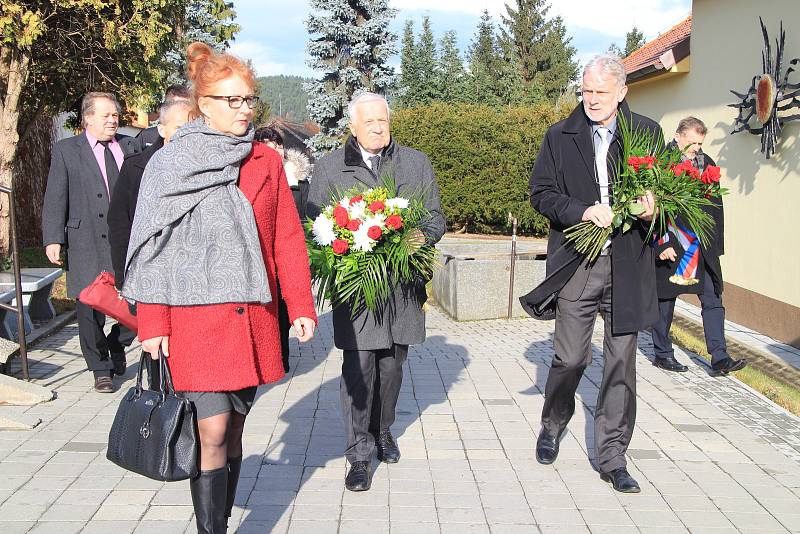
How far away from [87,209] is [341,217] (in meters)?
3.04

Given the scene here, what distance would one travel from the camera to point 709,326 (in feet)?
25.7

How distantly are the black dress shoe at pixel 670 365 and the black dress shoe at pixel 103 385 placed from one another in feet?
15.4

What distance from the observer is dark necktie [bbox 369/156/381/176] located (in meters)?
5.15

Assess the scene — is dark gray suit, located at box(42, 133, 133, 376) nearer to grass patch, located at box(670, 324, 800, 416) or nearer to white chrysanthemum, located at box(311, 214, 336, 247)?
white chrysanthemum, located at box(311, 214, 336, 247)

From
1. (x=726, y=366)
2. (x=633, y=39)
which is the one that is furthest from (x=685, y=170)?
(x=633, y=39)

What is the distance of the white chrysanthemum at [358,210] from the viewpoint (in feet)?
15.3

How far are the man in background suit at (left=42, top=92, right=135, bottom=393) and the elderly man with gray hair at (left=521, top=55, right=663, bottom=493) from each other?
3.44 meters

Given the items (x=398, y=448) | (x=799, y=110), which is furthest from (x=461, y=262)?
(x=398, y=448)

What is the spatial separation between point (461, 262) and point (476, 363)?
9.79 ft

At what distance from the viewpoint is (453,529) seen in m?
4.26

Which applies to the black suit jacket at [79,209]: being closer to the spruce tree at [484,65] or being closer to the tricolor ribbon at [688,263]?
the tricolor ribbon at [688,263]

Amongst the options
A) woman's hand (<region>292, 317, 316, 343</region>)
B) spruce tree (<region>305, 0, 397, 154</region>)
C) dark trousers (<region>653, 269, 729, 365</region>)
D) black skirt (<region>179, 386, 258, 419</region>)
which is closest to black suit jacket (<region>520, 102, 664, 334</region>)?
woman's hand (<region>292, 317, 316, 343</region>)

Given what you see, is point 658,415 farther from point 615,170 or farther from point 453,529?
point 453,529

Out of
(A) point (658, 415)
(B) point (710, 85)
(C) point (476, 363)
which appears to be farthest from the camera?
(B) point (710, 85)
